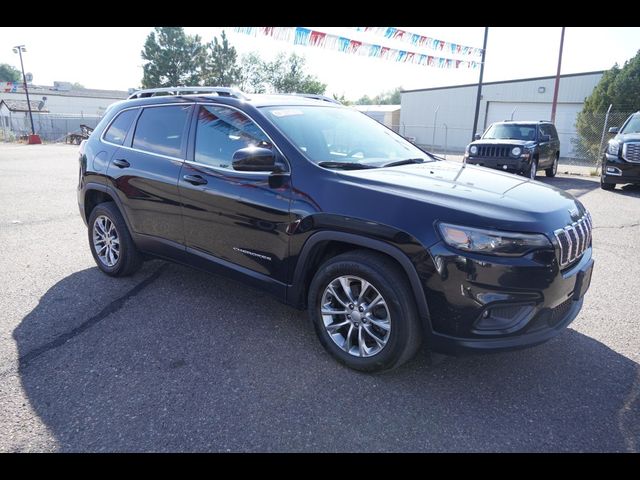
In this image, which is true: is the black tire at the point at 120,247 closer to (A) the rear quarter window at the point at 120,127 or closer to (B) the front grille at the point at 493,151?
(A) the rear quarter window at the point at 120,127

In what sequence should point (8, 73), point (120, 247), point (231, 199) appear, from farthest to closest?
point (8, 73)
point (120, 247)
point (231, 199)

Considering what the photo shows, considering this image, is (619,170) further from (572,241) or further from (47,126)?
(47,126)

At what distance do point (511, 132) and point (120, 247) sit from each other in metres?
11.7

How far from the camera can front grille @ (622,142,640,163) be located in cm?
1030

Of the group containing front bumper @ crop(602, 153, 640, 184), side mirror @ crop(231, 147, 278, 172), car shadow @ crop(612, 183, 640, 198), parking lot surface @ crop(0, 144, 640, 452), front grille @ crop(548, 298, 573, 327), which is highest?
side mirror @ crop(231, 147, 278, 172)

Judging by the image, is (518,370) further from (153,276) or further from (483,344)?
(153,276)

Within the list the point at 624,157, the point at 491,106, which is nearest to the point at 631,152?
the point at 624,157

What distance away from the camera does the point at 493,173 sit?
3730mm

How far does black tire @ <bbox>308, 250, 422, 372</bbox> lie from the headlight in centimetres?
41

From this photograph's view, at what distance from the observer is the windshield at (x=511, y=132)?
12.9m

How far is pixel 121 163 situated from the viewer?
4.40 metres

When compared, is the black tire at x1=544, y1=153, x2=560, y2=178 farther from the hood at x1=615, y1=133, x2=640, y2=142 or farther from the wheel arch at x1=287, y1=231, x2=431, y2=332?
the wheel arch at x1=287, y1=231, x2=431, y2=332

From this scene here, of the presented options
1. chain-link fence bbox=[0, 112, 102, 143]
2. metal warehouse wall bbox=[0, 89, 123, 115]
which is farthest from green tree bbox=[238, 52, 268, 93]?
chain-link fence bbox=[0, 112, 102, 143]
